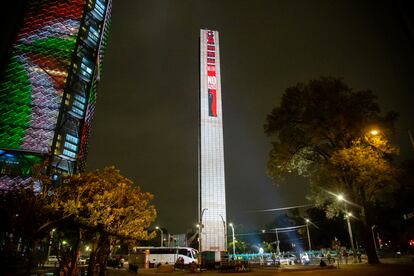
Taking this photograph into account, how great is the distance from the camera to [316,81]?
2530cm

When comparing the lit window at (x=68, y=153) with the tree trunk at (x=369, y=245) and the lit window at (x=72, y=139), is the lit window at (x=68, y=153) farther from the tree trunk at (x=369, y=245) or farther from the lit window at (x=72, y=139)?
the tree trunk at (x=369, y=245)

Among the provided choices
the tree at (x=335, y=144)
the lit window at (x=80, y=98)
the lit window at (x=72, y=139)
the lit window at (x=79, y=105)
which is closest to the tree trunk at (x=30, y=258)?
the tree at (x=335, y=144)

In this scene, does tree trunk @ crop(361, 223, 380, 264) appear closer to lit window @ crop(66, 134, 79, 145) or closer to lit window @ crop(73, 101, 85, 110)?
lit window @ crop(66, 134, 79, 145)

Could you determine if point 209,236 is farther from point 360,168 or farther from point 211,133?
point 360,168

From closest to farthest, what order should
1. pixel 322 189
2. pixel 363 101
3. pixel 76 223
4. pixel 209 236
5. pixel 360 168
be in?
1. pixel 76 223
2. pixel 360 168
3. pixel 363 101
4. pixel 322 189
5. pixel 209 236

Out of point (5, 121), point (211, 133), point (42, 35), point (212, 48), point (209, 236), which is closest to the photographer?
point (209, 236)

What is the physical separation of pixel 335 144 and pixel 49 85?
294 feet

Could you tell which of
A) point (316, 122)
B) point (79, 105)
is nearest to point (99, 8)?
point (79, 105)

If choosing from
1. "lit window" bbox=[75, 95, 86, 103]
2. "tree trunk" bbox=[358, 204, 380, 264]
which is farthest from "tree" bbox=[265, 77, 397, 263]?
"lit window" bbox=[75, 95, 86, 103]

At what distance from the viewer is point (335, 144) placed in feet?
83.5

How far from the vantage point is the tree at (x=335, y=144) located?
22859 mm

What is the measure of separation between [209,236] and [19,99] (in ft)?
215

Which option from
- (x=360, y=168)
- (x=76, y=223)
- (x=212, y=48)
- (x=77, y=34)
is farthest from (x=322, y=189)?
(x=77, y=34)

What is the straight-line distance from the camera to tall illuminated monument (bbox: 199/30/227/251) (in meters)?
67.8
